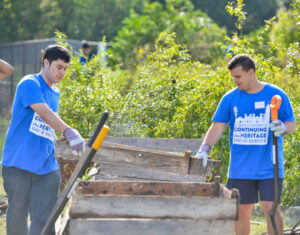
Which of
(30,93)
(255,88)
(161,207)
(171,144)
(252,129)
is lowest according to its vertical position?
(161,207)

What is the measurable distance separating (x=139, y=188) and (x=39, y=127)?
91cm

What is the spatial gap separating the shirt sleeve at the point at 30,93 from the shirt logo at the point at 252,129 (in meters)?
1.60

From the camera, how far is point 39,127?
160 inches

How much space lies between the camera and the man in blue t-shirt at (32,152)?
3988 mm

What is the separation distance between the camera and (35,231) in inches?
161

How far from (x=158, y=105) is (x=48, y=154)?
10.3 ft

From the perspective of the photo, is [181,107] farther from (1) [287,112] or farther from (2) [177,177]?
(1) [287,112]

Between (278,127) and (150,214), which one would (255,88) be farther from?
(150,214)

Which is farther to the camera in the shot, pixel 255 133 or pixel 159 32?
pixel 159 32

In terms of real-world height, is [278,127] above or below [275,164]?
above

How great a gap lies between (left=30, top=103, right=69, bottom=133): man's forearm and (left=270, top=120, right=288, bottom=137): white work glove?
5.19ft

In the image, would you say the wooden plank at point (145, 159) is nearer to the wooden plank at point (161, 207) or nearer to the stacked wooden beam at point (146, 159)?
the stacked wooden beam at point (146, 159)

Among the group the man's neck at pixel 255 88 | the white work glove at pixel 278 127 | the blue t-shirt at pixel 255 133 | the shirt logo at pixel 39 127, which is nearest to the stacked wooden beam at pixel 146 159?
the shirt logo at pixel 39 127

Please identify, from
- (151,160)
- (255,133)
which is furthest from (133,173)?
(255,133)
